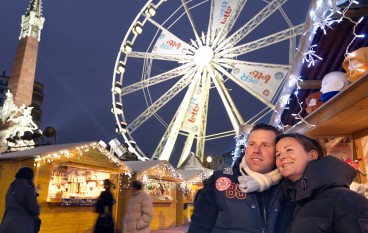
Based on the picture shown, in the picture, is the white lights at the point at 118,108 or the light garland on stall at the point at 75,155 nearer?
the light garland on stall at the point at 75,155

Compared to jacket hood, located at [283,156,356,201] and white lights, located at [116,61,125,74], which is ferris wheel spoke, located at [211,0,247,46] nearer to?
white lights, located at [116,61,125,74]

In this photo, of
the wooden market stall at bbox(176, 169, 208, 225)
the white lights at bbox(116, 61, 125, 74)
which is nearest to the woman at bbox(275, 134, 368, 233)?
the wooden market stall at bbox(176, 169, 208, 225)

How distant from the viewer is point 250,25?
664 inches

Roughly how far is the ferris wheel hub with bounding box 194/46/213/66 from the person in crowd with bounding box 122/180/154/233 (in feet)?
41.8

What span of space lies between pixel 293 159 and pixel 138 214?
4.31 metres

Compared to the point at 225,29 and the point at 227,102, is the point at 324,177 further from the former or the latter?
the point at 225,29

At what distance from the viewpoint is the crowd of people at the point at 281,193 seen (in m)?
1.37

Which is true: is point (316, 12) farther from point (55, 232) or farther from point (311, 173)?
point (55, 232)

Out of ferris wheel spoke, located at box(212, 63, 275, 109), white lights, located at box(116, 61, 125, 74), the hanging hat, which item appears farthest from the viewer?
white lights, located at box(116, 61, 125, 74)

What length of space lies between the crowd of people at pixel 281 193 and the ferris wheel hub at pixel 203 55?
15.6 meters

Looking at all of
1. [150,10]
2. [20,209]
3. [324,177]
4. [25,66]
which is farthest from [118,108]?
[324,177]

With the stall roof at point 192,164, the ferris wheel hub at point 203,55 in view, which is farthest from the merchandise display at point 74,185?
the ferris wheel hub at point 203,55

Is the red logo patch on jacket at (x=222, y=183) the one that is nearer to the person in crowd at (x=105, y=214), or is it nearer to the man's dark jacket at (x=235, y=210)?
the man's dark jacket at (x=235, y=210)

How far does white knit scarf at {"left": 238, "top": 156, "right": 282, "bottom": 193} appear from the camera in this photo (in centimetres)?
181
